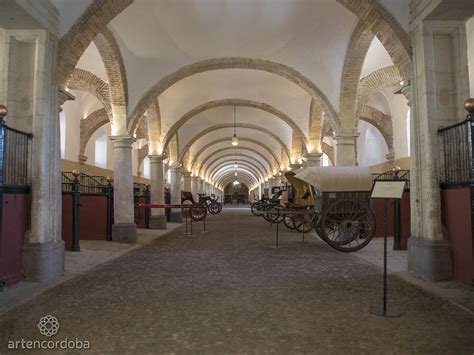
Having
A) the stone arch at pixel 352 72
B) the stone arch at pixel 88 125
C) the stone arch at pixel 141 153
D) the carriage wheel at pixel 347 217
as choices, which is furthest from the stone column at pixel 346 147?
the stone arch at pixel 141 153

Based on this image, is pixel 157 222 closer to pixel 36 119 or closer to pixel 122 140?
pixel 122 140

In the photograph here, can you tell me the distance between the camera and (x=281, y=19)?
31.8ft

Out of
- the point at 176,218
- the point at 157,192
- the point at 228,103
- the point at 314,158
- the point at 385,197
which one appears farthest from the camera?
the point at 176,218

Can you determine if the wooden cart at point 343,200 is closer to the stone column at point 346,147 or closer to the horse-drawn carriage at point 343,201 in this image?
Result: the horse-drawn carriage at point 343,201

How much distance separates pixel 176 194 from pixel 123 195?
332 inches

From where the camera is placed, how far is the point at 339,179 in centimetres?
850

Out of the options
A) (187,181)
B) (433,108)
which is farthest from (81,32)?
(187,181)

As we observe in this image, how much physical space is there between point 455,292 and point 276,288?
226 centimetres

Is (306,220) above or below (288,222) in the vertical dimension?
Answer: above

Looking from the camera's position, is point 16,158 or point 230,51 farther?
point 230,51

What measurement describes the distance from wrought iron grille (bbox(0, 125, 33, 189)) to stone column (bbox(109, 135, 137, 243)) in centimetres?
493

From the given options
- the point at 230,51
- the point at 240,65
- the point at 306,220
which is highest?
the point at 230,51

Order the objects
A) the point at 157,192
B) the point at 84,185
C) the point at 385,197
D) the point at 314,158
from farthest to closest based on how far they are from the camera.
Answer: the point at 314,158, the point at 157,192, the point at 84,185, the point at 385,197

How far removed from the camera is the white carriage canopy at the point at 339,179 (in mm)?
8461
